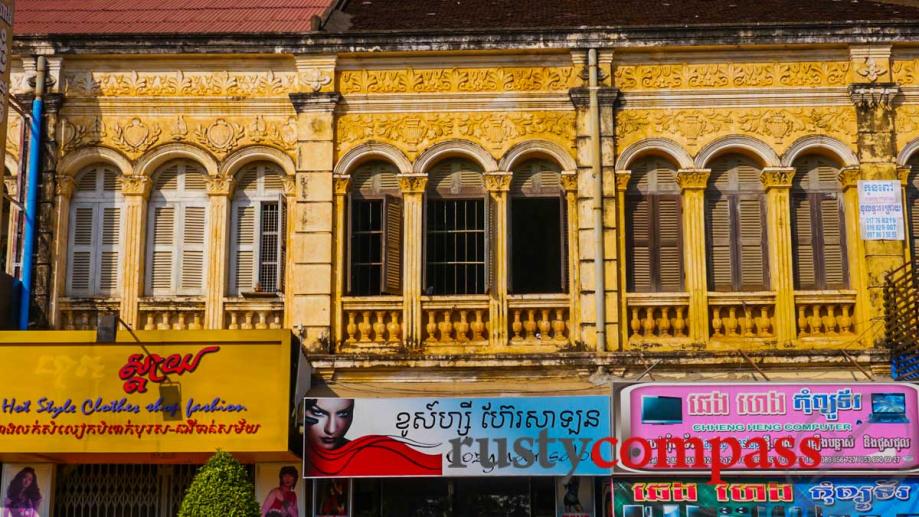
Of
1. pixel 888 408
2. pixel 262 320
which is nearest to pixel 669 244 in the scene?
pixel 888 408

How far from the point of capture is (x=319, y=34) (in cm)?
1567

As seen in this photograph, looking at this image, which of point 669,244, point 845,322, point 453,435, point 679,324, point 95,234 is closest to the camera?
point 453,435

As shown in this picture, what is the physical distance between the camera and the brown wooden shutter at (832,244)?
15406mm

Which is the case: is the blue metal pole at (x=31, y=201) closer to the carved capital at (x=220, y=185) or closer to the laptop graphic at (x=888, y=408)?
the carved capital at (x=220, y=185)

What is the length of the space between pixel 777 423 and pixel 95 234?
350 inches

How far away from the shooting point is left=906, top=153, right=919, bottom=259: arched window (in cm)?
1548

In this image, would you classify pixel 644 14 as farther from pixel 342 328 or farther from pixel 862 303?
pixel 342 328

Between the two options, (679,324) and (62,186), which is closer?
(679,324)

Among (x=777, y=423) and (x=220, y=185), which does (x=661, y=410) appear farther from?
(x=220, y=185)

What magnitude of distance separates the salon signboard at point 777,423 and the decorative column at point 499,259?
1.88 meters

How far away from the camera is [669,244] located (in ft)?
51.1

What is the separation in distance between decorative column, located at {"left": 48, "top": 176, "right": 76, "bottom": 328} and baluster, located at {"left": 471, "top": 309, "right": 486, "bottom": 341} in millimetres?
5299

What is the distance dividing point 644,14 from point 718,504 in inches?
273

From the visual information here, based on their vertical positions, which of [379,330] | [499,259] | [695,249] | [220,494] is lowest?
[220,494]
